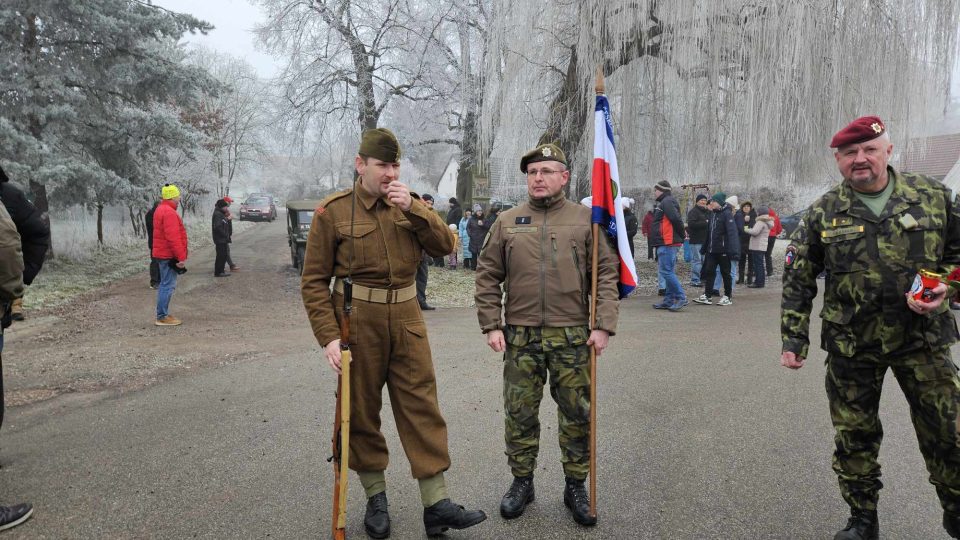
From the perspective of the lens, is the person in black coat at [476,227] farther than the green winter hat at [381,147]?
Yes

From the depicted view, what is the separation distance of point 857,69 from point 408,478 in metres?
10.8

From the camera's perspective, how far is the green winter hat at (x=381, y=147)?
307cm

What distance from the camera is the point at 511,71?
1238 centimetres

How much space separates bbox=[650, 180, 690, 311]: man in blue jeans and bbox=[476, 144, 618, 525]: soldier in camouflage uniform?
6818mm

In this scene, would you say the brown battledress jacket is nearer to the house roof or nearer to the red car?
the house roof

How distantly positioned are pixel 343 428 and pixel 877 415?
259cm

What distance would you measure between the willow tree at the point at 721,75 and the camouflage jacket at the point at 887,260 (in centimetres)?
861

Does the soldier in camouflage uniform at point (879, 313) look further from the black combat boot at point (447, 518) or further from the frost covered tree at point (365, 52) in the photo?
the frost covered tree at point (365, 52)

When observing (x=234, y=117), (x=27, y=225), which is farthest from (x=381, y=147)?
(x=234, y=117)

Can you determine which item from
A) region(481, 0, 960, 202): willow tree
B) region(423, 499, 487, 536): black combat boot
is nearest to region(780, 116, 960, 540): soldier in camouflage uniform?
region(423, 499, 487, 536): black combat boot

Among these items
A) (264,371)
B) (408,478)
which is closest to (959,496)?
(408,478)

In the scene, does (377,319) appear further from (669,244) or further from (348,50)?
(348,50)

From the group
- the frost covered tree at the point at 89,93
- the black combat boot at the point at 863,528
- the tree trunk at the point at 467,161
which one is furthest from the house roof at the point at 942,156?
the black combat boot at the point at 863,528

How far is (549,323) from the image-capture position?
3320mm
